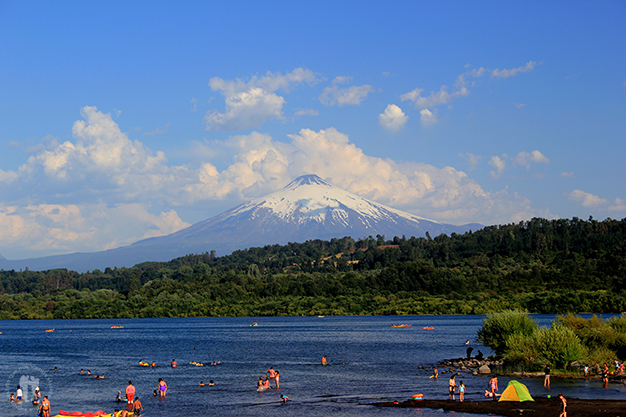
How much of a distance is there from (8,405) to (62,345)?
65.7 m

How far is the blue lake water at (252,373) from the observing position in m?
47.0

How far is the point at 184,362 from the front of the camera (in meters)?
79.6

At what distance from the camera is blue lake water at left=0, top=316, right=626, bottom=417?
4700 centimetres

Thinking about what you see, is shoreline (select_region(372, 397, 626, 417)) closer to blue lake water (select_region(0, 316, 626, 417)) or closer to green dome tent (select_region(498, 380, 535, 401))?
green dome tent (select_region(498, 380, 535, 401))

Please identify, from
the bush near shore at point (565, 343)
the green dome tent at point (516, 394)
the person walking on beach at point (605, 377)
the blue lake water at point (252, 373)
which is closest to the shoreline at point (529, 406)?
the green dome tent at point (516, 394)

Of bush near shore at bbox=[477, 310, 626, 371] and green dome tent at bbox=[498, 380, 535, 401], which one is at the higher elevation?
bush near shore at bbox=[477, 310, 626, 371]

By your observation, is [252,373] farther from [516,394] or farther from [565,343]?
[516,394]

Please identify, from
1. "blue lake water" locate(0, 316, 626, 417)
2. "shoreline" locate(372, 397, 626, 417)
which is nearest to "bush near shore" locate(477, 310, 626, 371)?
"blue lake water" locate(0, 316, 626, 417)

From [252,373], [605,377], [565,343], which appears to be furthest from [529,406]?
[252,373]

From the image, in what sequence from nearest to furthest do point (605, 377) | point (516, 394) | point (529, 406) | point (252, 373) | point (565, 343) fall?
point (529, 406) < point (516, 394) < point (605, 377) < point (565, 343) < point (252, 373)

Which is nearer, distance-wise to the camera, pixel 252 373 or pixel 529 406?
pixel 529 406

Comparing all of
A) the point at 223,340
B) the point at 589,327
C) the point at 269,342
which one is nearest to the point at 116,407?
the point at 589,327

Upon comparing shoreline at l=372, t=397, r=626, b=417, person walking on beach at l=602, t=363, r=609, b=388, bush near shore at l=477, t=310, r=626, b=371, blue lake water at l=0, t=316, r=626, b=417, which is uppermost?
bush near shore at l=477, t=310, r=626, b=371

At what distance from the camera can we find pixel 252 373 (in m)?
67.4
